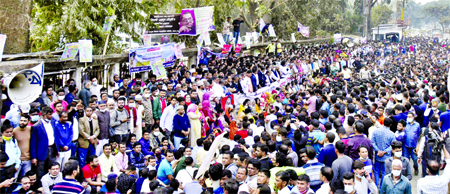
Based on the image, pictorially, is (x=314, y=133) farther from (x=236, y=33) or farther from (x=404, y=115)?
(x=236, y=33)

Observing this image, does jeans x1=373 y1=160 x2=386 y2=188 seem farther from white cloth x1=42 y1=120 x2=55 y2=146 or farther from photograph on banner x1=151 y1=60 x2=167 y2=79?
photograph on banner x1=151 y1=60 x2=167 y2=79

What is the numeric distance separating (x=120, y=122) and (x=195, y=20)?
22.1 feet

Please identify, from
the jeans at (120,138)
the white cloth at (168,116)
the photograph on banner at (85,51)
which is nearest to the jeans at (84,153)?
the jeans at (120,138)

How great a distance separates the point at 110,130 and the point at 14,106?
174 centimetres

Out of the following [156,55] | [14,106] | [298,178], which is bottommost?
[298,178]

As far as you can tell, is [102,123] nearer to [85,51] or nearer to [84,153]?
[84,153]

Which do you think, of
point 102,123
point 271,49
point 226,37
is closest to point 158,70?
point 102,123

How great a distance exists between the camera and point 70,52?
9406 mm

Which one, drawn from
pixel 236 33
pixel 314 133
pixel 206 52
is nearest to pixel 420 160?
pixel 314 133

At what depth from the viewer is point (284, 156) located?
5.86 metres

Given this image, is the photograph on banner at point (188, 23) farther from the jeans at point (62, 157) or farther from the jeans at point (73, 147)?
the jeans at point (62, 157)

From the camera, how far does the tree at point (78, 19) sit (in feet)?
33.9

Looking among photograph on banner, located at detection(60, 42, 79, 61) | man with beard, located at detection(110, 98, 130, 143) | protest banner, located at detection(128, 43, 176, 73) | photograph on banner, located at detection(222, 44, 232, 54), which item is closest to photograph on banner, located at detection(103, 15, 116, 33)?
protest banner, located at detection(128, 43, 176, 73)

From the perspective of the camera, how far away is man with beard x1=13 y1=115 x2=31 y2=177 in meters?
6.38
